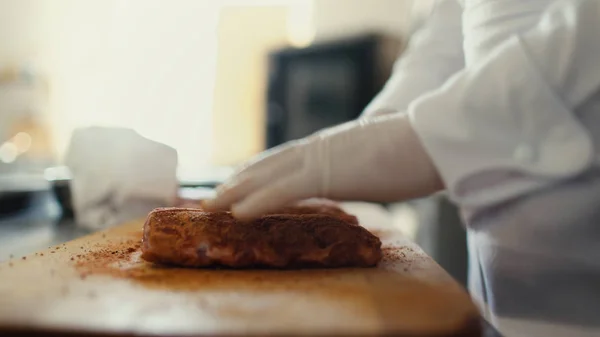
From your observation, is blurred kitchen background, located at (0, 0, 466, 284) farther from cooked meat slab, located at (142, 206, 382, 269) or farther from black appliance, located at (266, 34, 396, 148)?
cooked meat slab, located at (142, 206, 382, 269)

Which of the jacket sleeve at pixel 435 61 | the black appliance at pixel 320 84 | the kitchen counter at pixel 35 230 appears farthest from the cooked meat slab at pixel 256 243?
the black appliance at pixel 320 84

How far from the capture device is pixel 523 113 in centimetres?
53

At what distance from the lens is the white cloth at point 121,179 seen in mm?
1055

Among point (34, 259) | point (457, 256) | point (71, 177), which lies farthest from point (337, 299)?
point (457, 256)

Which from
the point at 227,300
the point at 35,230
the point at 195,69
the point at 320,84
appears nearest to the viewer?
the point at 227,300

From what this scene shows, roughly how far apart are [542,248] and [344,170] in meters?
0.22

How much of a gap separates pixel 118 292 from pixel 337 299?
19 centimetres

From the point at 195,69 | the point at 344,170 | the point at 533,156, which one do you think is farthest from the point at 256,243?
the point at 195,69

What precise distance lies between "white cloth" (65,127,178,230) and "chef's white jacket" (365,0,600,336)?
633mm

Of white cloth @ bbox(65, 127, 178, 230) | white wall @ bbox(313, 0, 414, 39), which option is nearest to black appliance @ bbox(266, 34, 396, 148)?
white wall @ bbox(313, 0, 414, 39)

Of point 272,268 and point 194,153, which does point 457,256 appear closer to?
point 272,268

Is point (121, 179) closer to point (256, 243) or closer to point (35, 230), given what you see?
point (35, 230)

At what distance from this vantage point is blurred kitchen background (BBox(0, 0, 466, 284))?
3.39 m

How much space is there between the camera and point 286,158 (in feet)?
1.95
